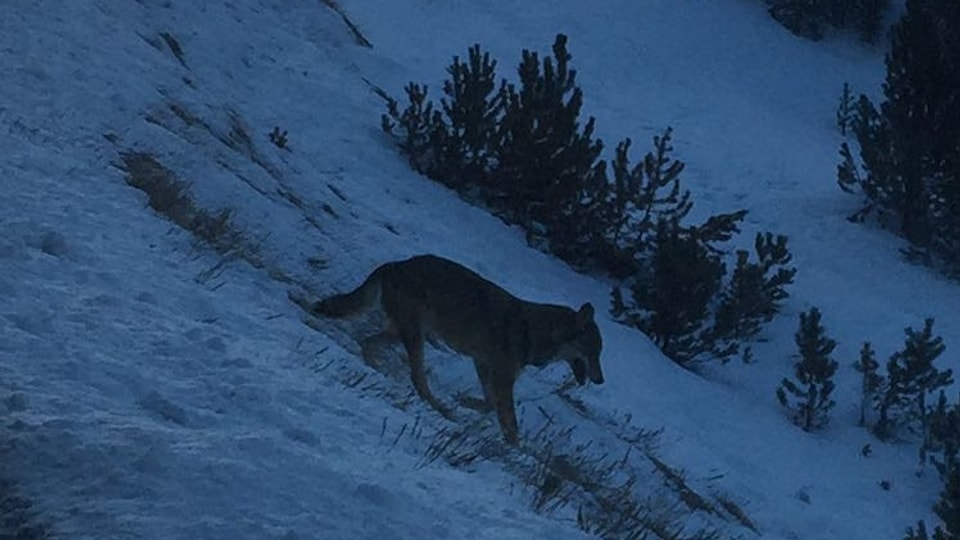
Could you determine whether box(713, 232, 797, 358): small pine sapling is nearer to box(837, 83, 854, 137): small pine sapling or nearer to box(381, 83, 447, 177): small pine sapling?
box(381, 83, 447, 177): small pine sapling

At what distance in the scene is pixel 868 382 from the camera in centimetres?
1455

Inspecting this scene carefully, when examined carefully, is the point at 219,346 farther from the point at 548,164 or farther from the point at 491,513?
the point at 548,164

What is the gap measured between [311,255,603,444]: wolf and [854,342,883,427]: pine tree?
6993 mm

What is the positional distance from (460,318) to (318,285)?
2191mm

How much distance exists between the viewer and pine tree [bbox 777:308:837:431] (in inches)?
561

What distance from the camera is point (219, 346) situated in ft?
18.3

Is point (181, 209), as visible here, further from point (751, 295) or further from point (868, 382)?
point (868, 382)

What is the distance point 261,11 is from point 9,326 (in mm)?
15795

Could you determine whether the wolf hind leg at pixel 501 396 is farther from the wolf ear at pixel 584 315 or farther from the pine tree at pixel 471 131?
the pine tree at pixel 471 131

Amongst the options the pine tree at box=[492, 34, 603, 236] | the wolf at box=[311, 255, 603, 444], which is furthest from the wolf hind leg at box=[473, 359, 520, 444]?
the pine tree at box=[492, 34, 603, 236]

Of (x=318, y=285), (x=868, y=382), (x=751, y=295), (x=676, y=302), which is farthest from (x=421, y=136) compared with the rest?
(x=318, y=285)

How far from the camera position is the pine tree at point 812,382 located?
14242 mm

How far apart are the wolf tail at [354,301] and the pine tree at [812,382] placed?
23.4 feet

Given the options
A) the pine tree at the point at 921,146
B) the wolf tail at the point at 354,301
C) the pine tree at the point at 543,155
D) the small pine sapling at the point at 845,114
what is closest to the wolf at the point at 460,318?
the wolf tail at the point at 354,301
